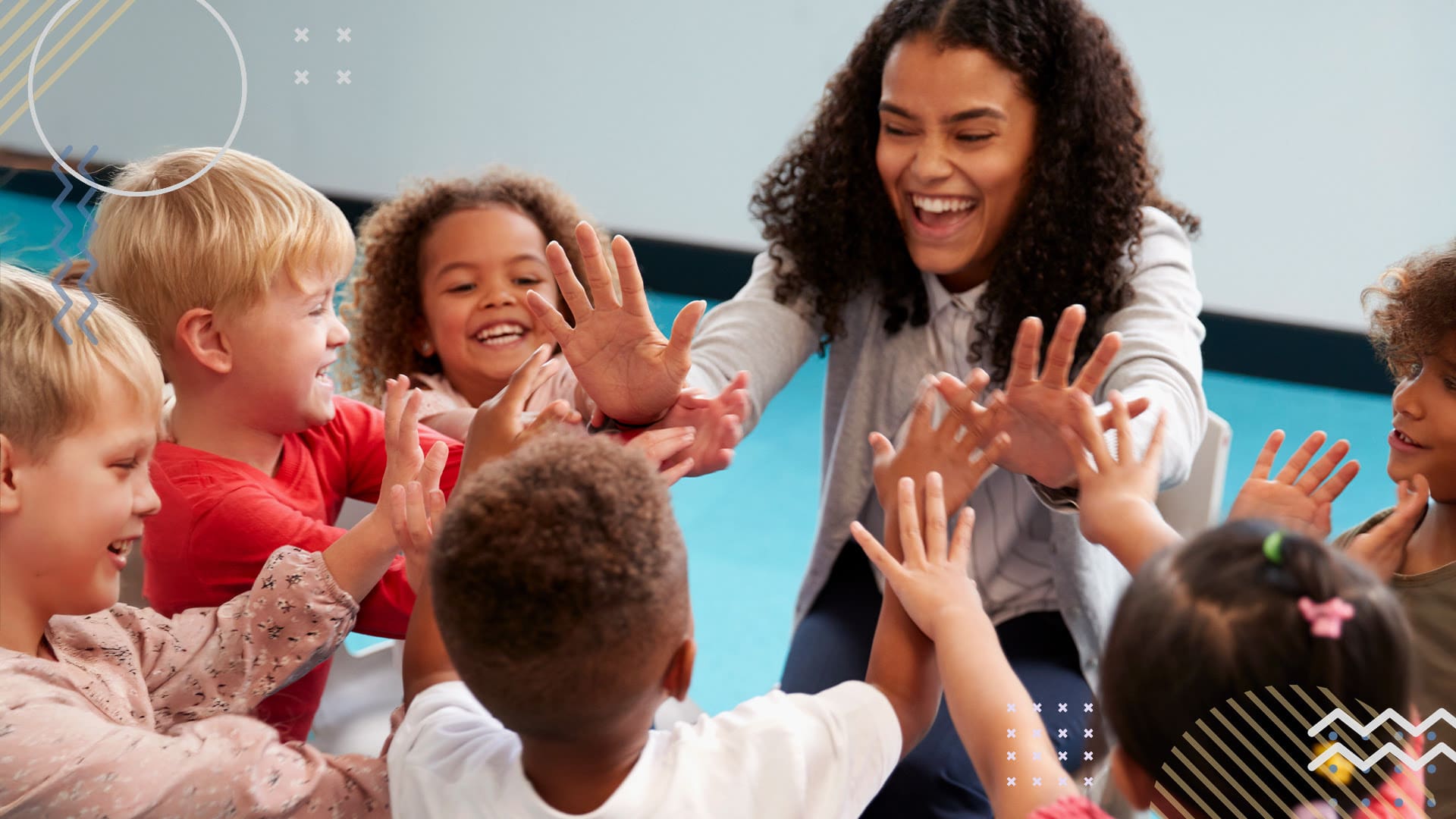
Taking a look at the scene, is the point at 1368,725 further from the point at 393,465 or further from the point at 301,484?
the point at 301,484

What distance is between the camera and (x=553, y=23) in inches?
161

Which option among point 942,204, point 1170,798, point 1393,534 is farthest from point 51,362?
point 1393,534

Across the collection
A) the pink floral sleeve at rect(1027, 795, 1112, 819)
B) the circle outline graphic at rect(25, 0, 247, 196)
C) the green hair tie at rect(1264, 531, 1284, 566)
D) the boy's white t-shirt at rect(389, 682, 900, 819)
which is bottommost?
the boy's white t-shirt at rect(389, 682, 900, 819)

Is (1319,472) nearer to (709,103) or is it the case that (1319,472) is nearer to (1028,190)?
(1028,190)

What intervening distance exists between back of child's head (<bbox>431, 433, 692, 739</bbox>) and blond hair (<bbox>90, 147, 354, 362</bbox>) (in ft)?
1.64

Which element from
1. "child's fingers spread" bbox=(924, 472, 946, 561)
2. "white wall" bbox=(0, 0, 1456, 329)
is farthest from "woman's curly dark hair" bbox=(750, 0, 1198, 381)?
"white wall" bbox=(0, 0, 1456, 329)

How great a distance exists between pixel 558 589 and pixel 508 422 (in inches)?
14.1

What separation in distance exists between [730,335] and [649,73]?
2.84 metres

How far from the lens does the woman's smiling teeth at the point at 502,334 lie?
1.61 metres

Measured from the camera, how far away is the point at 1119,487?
105 cm

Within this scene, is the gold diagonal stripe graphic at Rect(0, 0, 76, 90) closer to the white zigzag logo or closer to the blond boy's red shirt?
the blond boy's red shirt

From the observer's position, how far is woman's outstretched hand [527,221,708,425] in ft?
3.87

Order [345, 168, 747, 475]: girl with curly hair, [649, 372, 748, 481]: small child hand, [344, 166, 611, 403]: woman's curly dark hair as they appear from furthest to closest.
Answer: [344, 166, 611, 403]: woman's curly dark hair
[345, 168, 747, 475]: girl with curly hair
[649, 372, 748, 481]: small child hand

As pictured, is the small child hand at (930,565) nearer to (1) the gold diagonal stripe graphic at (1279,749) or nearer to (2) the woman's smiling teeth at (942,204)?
(1) the gold diagonal stripe graphic at (1279,749)
